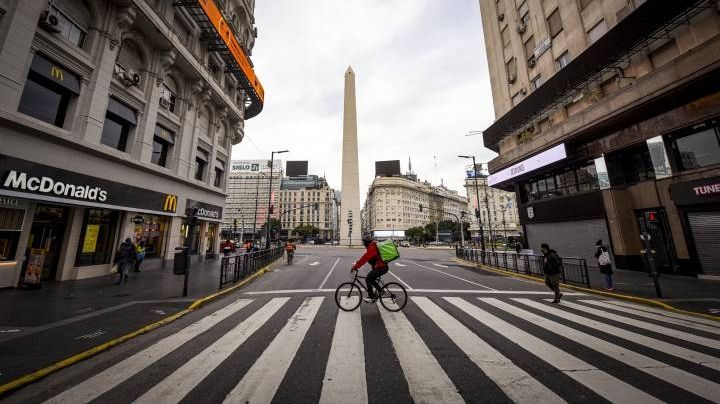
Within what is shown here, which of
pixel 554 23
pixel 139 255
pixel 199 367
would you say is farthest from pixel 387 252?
pixel 554 23

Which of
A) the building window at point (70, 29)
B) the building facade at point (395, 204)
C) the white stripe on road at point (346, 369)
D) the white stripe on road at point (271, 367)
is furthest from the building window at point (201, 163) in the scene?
the building facade at point (395, 204)

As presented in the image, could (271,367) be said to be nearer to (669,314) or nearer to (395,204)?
(669,314)

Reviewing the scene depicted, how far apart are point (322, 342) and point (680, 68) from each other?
59.7ft

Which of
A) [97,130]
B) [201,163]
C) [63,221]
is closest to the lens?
[63,221]

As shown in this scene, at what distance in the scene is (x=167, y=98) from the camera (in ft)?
55.6

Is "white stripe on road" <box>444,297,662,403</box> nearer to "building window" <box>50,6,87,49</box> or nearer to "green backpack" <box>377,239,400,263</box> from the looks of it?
"green backpack" <box>377,239,400,263</box>

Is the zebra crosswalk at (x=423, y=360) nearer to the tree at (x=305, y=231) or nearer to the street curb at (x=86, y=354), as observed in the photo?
the street curb at (x=86, y=354)

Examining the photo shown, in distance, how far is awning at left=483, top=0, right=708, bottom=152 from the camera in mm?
11398

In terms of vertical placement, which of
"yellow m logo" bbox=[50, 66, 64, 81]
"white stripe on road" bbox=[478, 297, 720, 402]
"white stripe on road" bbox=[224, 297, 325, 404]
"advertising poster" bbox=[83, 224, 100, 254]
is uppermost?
"yellow m logo" bbox=[50, 66, 64, 81]

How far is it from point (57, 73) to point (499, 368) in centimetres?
1824

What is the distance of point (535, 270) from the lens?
14453 mm


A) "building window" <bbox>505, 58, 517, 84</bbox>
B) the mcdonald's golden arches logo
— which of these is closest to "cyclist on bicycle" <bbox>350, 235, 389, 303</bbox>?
the mcdonald's golden arches logo

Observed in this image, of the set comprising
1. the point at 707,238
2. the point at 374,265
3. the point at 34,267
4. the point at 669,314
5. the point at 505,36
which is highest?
the point at 505,36

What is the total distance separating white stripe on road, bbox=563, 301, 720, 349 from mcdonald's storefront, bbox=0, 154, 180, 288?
18.4 metres
